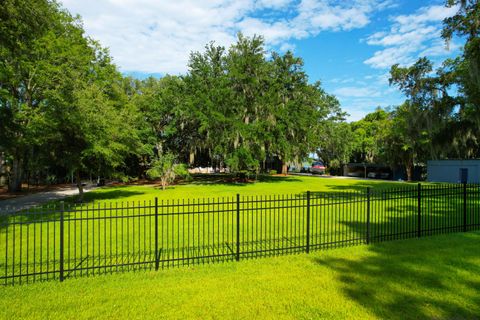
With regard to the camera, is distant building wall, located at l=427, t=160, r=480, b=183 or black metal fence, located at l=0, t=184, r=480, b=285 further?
distant building wall, located at l=427, t=160, r=480, b=183

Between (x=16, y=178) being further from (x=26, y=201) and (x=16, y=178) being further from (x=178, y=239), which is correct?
(x=178, y=239)

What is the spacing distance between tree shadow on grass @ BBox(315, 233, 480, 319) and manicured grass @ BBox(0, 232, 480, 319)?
0.05 feet

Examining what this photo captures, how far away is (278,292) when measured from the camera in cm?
510

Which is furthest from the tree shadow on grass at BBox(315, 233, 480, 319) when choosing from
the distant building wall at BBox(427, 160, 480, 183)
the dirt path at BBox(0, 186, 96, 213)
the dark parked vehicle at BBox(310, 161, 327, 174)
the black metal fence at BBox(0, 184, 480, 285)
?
the dark parked vehicle at BBox(310, 161, 327, 174)

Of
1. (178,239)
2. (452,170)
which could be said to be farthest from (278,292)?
(452,170)

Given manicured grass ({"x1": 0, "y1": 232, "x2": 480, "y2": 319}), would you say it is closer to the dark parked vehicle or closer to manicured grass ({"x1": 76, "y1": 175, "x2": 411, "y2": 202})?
manicured grass ({"x1": 76, "y1": 175, "x2": 411, "y2": 202})

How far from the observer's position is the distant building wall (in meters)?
27.4

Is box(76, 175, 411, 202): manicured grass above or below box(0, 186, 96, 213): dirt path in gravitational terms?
above

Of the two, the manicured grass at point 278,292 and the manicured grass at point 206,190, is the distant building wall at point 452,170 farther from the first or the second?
the manicured grass at point 278,292

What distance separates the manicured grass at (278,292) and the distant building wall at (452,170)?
26.4m

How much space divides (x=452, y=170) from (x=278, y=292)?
105ft

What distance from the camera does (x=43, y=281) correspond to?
18.7 feet

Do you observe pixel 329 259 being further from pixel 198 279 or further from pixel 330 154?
pixel 330 154

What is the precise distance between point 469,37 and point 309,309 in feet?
59.0
